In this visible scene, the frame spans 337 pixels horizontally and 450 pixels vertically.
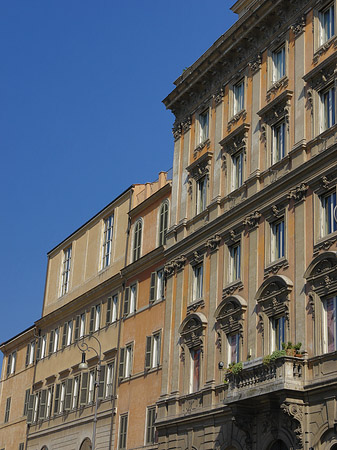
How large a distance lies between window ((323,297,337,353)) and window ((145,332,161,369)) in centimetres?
1443

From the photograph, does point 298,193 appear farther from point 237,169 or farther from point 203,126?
point 203,126

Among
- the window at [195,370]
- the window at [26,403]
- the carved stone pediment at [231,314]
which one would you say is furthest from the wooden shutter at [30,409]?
the carved stone pediment at [231,314]

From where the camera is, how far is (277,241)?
34.2 m

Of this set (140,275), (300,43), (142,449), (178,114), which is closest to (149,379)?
(142,449)

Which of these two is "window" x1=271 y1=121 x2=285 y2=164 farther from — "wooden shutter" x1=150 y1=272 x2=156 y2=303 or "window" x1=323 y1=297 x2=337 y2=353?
"wooden shutter" x1=150 y1=272 x2=156 y2=303

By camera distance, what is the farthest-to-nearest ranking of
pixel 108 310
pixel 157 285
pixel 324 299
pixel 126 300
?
1. pixel 108 310
2. pixel 126 300
3. pixel 157 285
4. pixel 324 299

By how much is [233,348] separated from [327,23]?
14290 millimetres

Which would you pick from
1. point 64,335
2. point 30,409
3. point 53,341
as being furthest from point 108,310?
point 30,409

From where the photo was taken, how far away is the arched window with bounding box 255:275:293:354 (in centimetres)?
3222

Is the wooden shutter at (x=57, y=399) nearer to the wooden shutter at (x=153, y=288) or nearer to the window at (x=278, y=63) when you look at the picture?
the wooden shutter at (x=153, y=288)

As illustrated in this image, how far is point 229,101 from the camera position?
132ft

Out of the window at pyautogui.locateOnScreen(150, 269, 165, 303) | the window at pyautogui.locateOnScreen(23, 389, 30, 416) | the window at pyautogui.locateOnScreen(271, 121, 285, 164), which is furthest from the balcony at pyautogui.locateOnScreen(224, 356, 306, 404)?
the window at pyautogui.locateOnScreen(23, 389, 30, 416)

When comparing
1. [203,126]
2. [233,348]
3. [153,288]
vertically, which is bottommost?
[233,348]

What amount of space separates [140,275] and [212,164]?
31.4 ft
